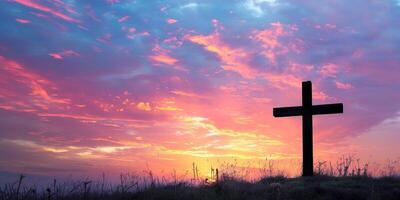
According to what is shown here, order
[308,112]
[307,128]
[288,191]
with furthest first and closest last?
[308,112] < [307,128] < [288,191]

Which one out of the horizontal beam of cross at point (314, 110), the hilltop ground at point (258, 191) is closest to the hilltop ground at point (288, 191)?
the hilltop ground at point (258, 191)

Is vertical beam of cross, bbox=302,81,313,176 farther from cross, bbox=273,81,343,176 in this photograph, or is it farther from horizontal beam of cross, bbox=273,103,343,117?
horizontal beam of cross, bbox=273,103,343,117

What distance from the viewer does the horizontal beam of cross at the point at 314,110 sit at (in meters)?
17.9

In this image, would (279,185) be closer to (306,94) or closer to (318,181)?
(318,181)

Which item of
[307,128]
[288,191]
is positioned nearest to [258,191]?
[288,191]

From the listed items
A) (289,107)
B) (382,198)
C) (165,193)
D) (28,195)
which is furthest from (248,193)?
(289,107)

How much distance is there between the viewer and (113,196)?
1291 centimetres

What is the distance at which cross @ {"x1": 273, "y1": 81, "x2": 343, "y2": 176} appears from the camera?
1772cm

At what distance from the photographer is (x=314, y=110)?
59.9 ft

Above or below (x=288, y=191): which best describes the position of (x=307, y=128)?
above

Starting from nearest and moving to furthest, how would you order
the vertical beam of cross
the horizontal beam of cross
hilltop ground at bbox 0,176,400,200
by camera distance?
hilltop ground at bbox 0,176,400,200 → the vertical beam of cross → the horizontal beam of cross

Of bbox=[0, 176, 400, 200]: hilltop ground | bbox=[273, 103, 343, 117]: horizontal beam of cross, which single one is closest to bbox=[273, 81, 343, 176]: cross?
bbox=[273, 103, 343, 117]: horizontal beam of cross

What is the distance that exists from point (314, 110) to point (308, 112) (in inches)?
8.9

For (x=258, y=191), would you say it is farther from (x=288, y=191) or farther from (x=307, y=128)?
(x=307, y=128)
